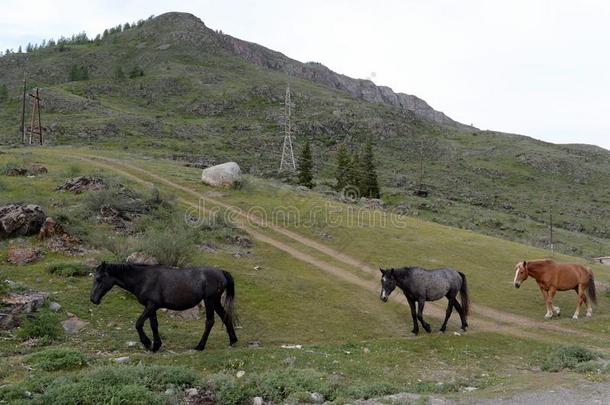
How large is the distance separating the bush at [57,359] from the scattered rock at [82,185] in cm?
2094

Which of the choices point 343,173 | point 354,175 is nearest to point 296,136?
point 343,173

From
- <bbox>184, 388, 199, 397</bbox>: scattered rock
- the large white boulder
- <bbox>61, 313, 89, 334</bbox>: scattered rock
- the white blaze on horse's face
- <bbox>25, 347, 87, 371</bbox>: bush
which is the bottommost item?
<bbox>61, 313, 89, 334</bbox>: scattered rock

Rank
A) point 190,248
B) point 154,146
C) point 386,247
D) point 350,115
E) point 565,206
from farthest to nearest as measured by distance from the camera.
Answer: point 350,115
point 565,206
point 154,146
point 386,247
point 190,248

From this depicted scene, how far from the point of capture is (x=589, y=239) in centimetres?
5997

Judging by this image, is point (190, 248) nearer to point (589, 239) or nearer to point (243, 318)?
point (243, 318)

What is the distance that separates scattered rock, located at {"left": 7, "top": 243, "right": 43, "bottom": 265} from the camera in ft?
59.6

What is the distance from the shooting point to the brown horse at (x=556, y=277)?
1966cm

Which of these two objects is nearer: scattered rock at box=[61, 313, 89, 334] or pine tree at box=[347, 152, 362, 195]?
A: scattered rock at box=[61, 313, 89, 334]

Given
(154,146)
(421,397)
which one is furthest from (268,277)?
(154,146)

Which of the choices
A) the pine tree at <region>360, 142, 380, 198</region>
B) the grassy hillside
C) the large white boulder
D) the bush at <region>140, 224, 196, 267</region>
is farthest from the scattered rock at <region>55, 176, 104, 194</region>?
the pine tree at <region>360, 142, 380, 198</region>

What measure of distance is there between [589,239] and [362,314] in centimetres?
5267

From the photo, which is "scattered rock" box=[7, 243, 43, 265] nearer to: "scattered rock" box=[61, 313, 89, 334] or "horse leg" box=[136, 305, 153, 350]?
"scattered rock" box=[61, 313, 89, 334]

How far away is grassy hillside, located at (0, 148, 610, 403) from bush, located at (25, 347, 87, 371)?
35 mm

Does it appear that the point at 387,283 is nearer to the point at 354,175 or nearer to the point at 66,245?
the point at 66,245
